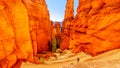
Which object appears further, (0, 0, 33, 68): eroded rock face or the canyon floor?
(0, 0, 33, 68): eroded rock face

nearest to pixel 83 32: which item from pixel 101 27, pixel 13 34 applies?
pixel 101 27

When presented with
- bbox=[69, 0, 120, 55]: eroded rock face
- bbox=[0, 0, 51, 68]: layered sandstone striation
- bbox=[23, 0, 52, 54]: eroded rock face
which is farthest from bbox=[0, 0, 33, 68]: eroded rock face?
bbox=[23, 0, 52, 54]: eroded rock face

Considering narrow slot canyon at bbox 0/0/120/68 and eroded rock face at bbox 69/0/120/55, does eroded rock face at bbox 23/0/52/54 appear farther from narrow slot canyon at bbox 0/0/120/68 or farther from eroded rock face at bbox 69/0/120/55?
eroded rock face at bbox 69/0/120/55

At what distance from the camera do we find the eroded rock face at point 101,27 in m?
17.2

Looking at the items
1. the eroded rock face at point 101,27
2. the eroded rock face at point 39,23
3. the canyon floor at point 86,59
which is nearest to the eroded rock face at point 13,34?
the canyon floor at point 86,59

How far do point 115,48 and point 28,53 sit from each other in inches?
309

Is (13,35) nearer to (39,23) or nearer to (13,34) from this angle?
(13,34)

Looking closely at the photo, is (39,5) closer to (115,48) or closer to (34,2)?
(34,2)

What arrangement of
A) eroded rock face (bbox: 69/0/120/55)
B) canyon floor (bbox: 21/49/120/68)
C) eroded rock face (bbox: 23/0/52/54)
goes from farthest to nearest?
eroded rock face (bbox: 23/0/52/54) → eroded rock face (bbox: 69/0/120/55) → canyon floor (bbox: 21/49/120/68)

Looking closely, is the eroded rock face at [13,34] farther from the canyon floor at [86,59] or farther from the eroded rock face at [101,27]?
the eroded rock face at [101,27]

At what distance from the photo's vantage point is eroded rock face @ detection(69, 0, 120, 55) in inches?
675

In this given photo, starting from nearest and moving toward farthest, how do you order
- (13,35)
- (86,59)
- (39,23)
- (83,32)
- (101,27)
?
(13,35) < (86,59) < (101,27) < (83,32) < (39,23)

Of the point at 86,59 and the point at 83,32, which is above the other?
the point at 83,32

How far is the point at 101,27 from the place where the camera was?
18156 mm
